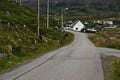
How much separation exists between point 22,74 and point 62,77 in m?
2.37

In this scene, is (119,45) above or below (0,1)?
below

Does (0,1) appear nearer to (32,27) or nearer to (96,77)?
(32,27)

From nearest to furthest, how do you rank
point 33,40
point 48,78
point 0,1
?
point 48,78
point 33,40
point 0,1

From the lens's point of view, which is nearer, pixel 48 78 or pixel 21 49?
pixel 48 78

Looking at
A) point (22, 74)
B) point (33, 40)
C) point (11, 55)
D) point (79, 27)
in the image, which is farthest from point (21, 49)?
point (79, 27)

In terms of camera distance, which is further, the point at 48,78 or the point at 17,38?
the point at 17,38

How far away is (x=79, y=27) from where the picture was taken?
171 meters

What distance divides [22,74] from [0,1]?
75.7 meters

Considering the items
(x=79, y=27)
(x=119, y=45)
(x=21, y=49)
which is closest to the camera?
(x=21, y=49)

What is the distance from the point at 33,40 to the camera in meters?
53.4

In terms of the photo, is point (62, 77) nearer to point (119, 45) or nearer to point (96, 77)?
point (96, 77)

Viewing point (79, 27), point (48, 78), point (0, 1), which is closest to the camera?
point (48, 78)

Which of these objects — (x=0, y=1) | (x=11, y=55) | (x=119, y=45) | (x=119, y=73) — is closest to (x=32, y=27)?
(x=119, y=45)

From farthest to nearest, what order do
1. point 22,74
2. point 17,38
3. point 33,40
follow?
point 33,40, point 17,38, point 22,74
